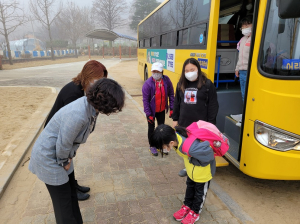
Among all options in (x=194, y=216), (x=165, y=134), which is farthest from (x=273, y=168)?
(x=165, y=134)

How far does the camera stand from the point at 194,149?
2.13m

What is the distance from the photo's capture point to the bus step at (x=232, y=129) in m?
3.88

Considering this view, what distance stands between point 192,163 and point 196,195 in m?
0.45

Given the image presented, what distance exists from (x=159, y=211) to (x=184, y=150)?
3.74 ft

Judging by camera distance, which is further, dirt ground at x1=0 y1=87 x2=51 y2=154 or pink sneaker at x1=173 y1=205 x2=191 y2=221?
dirt ground at x1=0 y1=87 x2=51 y2=154

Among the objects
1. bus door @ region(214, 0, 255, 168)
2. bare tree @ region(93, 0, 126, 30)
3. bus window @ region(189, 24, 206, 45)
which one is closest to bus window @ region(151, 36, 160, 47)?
bus door @ region(214, 0, 255, 168)

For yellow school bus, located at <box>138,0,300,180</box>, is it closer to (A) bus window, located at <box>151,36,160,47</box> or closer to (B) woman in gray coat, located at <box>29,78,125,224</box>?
(B) woman in gray coat, located at <box>29,78,125,224</box>

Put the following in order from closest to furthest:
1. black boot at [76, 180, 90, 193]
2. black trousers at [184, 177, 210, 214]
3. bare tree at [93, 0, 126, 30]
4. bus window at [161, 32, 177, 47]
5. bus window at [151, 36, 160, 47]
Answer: black trousers at [184, 177, 210, 214] < black boot at [76, 180, 90, 193] < bus window at [161, 32, 177, 47] < bus window at [151, 36, 160, 47] < bare tree at [93, 0, 126, 30]

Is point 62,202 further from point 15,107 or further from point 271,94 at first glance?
point 15,107

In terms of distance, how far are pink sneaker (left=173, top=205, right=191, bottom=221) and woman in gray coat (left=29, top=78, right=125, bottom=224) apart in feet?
4.18

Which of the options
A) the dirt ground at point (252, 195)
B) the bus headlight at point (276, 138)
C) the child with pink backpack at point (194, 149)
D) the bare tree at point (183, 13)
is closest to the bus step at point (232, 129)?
the dirt ground at point (252, 195)

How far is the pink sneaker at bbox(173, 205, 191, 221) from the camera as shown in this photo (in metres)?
2.66

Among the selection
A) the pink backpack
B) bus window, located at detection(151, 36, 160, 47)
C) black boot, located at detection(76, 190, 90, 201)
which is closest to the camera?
the pink backpack

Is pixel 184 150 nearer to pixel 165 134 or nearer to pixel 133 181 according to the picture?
pixel 165 134
